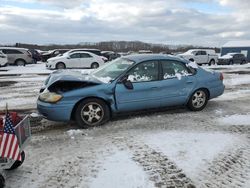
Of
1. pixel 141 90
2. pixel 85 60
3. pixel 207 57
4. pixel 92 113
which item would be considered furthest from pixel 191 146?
pixel 207 57

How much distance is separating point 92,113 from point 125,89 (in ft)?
2.83

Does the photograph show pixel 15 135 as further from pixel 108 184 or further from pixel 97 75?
pixel 97 75

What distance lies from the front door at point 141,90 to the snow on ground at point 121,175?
2251 millimetres

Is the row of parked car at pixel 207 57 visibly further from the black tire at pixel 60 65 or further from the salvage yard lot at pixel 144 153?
the salvage yard lot at pixel 144 153

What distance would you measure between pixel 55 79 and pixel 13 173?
115 inches

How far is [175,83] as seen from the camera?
8.42 metres

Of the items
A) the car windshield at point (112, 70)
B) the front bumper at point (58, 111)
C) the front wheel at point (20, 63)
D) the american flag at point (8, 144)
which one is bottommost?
the front wheel at point (20, 63)

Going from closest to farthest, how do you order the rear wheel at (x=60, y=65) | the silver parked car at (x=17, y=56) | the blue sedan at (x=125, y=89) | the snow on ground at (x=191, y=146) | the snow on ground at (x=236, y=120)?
the snow on ground at (x=191, y=146) → the blue sedan at (x=125, y=89) → the snow on ground at (x=236, y=120) → the rear wheel at (x=60, y=65) → the silver parked car at (x=17, y=56)

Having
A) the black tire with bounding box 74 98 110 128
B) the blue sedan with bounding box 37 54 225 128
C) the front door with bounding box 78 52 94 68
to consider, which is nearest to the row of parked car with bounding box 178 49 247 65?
the front door with bounding box 78 52 94 68

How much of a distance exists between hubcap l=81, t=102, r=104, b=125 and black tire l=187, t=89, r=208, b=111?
241 centimetres

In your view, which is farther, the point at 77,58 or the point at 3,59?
the point at 3,59

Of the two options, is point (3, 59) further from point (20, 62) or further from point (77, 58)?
point (77, 58)

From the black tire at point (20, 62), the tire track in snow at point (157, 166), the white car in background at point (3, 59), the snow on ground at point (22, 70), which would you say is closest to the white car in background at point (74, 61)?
the snow on ground at point (22, 70)

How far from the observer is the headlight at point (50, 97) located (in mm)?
7258
